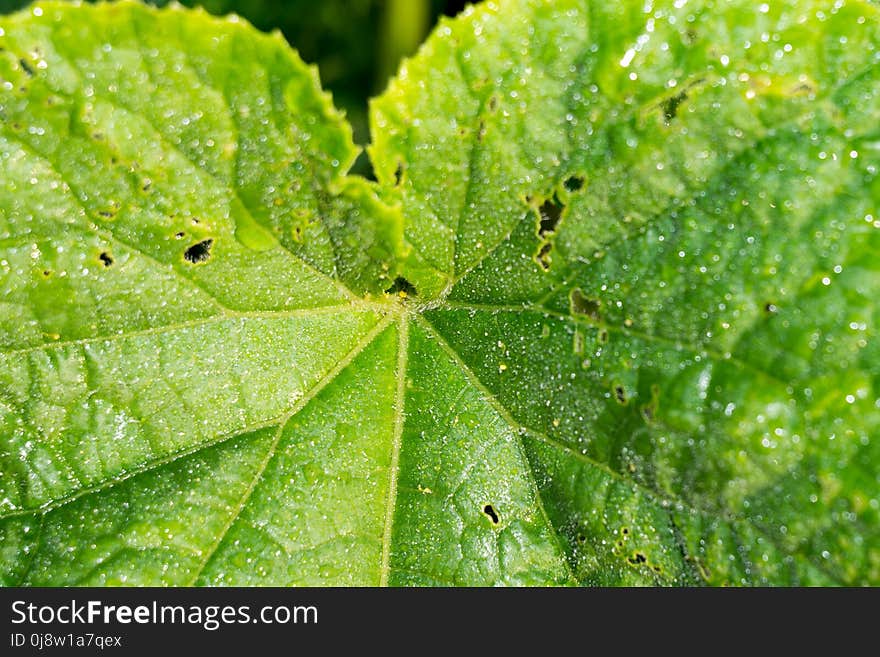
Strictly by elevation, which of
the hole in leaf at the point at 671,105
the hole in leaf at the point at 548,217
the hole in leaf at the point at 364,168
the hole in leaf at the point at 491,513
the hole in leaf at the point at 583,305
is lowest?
the hole in leaf at the point at 491,513

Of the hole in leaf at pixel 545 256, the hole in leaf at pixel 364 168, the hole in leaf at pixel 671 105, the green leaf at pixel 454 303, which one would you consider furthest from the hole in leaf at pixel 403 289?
the hole in leaf at pixel 364 168

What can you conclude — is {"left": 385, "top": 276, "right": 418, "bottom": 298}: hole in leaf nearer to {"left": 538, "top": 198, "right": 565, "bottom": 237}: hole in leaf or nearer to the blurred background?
{"left": 538, "top": 198, "right": 565, "bottom": 237}: hole in leaf

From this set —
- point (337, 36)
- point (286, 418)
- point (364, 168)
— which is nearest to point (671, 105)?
point (286, 418)

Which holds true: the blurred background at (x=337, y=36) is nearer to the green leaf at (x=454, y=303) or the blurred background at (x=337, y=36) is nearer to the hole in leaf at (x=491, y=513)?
the green leaf at (x=454, y=303)

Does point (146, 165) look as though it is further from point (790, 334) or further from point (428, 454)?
point (790, 334)

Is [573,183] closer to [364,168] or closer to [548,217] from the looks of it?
[548,217]
